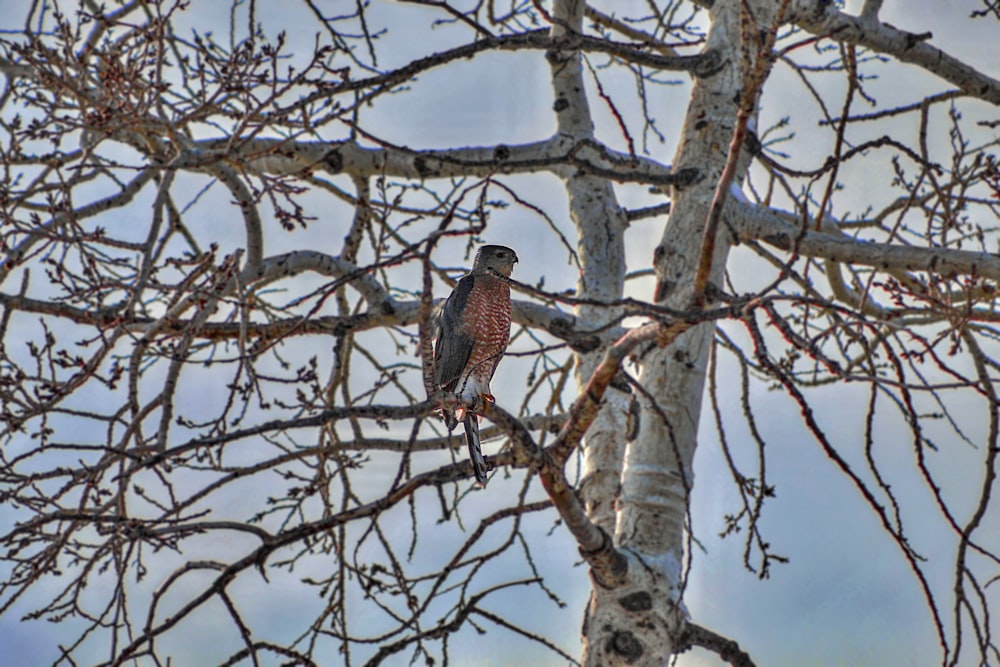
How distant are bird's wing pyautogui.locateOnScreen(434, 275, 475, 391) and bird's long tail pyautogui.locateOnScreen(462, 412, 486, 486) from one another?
13.3 inches

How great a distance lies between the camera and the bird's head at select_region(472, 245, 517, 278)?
150 inches

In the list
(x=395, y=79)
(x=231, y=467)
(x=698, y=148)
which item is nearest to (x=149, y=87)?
(x=395, y=79)

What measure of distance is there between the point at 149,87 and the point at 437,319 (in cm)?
137

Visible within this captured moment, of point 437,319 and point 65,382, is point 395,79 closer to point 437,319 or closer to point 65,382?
point 437,319

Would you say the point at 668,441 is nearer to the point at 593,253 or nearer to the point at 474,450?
the point at 474,450

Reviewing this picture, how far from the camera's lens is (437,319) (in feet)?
12.0

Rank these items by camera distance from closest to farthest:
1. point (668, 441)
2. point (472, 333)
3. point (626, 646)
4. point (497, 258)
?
point (626, 646), point (472, 333), point (668, 441), point (497, 258)

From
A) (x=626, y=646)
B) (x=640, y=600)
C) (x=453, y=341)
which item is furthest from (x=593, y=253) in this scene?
(x=626, y=646)

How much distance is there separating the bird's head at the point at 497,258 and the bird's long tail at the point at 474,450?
0.91m

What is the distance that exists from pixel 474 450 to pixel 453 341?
2.52 ft

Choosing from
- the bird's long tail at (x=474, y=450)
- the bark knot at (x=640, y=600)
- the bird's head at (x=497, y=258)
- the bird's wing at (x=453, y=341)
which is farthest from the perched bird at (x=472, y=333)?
the bark knot at (x=640, y=600)

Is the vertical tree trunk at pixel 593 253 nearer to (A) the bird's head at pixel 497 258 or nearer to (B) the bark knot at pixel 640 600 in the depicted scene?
(A) the bird's head at pixel 497 258

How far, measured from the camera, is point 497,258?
3.82 metres

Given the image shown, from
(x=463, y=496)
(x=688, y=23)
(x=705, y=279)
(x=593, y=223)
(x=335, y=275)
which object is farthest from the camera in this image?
(x=688, y=23)
